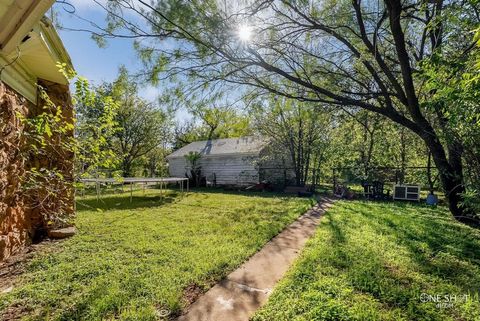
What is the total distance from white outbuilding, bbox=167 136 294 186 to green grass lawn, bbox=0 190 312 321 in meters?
9.26

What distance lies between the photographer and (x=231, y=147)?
1744 centimetres

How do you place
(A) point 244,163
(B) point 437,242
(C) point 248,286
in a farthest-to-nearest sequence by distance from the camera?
1. (A) point 244,163
2. (B) point 437,242
3. (C) point 248,286

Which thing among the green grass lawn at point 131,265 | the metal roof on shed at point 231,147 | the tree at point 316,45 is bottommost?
the green grass lawn at point 131,265

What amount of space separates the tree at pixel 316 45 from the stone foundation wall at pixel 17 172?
188 centimetres

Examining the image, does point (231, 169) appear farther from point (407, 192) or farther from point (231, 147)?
point (407, 192)

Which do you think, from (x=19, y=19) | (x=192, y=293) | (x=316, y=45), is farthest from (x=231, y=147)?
(x=19, y=19)

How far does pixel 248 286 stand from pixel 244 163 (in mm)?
13204

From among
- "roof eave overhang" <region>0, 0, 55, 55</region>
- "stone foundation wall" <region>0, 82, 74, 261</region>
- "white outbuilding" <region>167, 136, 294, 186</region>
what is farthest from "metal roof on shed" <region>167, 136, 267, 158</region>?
"roof eave overhang" <region>0, 0, 55, 55</region>

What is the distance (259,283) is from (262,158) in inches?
469

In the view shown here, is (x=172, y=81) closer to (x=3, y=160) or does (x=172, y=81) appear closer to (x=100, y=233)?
(x=3, y=160)

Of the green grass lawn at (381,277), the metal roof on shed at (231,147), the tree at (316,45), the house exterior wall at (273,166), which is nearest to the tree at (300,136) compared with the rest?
the house exterior wall at (273,166)

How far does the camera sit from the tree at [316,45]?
4105mm

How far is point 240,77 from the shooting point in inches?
222

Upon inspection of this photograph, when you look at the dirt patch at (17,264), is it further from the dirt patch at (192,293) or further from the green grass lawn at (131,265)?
the dirt patch at (192,293)
